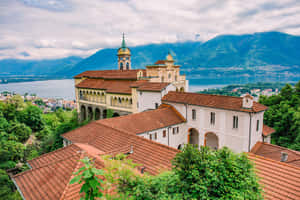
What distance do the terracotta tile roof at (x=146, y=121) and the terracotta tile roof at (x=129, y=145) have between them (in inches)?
77.1

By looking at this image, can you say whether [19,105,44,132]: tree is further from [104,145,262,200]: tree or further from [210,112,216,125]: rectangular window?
[104,145,262,200]: tree

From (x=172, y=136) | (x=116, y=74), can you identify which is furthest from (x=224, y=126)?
(x=116, y=74)

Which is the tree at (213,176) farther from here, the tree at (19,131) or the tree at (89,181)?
the tree at (19,131)

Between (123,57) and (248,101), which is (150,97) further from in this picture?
(123,57)

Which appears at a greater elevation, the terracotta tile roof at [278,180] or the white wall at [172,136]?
the terracotta tile roof at [278,180]

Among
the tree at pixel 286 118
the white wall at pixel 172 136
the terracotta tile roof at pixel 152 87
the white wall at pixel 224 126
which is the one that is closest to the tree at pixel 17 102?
the terracotta tile roof at pixel 152 87

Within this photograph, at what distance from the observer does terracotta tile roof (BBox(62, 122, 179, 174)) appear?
35.1 feet

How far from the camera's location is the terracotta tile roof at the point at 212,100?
19609 mm

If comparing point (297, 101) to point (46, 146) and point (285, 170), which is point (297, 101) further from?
point (46, 146)

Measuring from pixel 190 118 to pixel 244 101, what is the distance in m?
6.68

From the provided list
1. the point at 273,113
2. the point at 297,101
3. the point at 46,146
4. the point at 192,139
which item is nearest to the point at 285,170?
the point at 192,139

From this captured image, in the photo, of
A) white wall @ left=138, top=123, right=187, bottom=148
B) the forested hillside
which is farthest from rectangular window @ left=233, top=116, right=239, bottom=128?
the forested hillside

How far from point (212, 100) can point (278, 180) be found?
48.1 feet

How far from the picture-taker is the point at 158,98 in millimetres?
26922
